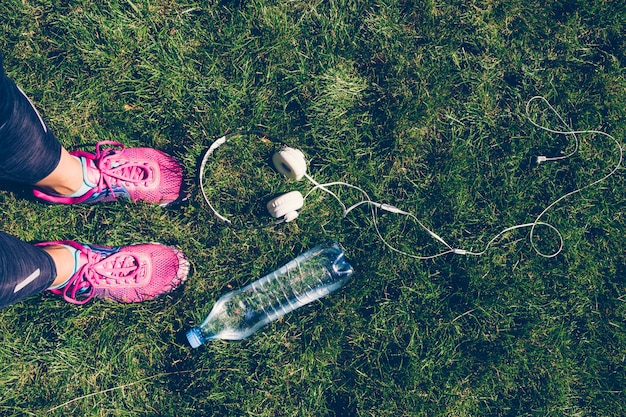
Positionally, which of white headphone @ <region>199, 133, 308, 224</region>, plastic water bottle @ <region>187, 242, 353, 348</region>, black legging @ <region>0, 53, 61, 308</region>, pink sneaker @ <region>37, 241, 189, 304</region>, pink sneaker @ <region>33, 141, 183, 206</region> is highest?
black legging @ <region>0, 53, 61, 308</region>

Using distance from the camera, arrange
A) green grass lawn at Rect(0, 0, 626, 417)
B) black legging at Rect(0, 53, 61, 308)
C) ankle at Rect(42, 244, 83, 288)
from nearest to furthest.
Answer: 1. black legging at Rect(0, 53, 61, 308)
2. ankle at Rect(42, 244, 83, 288)
3. green grass lawn at Rect(0, 0, 626, 417)

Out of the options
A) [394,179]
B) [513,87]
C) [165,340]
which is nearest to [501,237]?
[394,179]

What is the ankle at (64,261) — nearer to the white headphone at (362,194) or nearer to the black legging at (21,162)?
the black legging at (21,162)

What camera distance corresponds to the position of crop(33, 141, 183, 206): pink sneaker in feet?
10.1

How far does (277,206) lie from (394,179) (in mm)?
827

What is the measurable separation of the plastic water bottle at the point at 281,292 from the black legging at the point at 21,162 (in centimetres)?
112

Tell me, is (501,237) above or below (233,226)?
below

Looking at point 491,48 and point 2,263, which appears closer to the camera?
point 2,263

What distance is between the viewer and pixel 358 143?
3.28 metres

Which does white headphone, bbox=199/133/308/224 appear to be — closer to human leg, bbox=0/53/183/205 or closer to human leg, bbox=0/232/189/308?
human leg, bbox=0/53/183/205

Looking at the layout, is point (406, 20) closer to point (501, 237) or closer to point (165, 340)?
point (501, 237)

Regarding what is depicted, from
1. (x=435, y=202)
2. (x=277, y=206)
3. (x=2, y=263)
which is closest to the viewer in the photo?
(x=2, y=263)

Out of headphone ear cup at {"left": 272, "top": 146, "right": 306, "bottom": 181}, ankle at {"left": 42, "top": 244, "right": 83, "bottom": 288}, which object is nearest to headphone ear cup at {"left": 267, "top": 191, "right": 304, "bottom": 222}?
headphone ear cup at {"left": 272, "top": 146, "right": 306, "bottom": 181}

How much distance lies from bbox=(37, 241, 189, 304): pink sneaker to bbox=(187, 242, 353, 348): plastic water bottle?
379 millimetres
